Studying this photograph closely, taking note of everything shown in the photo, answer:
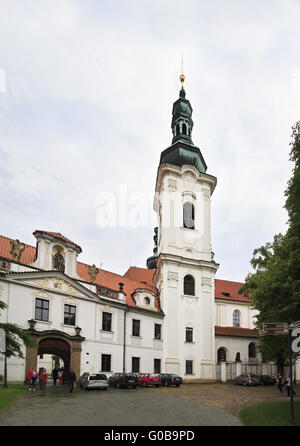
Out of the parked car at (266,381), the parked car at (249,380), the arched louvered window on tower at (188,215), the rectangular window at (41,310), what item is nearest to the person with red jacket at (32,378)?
the rectangular window at (41,310)

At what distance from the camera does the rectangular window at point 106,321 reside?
35000 mm

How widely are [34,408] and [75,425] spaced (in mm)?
4639

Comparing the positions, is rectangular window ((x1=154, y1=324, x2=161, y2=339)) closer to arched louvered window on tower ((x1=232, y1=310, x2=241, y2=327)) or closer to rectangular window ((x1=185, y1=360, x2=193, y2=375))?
rectangular window ((x1=185, y1=360, x2=193, y2=375))

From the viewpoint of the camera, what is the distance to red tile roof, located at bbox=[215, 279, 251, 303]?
5798cm

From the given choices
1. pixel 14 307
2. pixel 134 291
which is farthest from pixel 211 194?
pixel 14 307

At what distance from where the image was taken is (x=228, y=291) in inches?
2362

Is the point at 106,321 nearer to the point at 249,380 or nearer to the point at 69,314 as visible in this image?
the point at 69,314

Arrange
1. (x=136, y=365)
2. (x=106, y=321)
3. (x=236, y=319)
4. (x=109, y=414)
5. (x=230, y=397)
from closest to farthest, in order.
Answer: (x=109, y=414) < (x=230, y=397) < (x=106, y=321) < (x=136, y=365) < (x=236, y=319)

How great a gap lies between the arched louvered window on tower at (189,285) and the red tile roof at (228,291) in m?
14.2

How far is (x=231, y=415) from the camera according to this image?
15141 mm

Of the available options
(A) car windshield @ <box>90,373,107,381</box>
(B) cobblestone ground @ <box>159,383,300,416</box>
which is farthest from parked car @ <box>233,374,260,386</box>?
(A) car windshield @ <box>90,373,107,381</box>

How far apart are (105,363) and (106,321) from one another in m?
3.43

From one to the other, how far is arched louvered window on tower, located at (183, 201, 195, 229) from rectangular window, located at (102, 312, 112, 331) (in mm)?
14671

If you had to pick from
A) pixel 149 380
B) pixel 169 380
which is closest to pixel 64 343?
pixel 149 380
